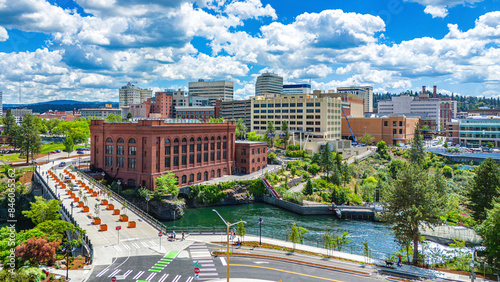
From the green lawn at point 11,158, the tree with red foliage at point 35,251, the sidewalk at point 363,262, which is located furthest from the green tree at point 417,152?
the green lawn at point 11,158

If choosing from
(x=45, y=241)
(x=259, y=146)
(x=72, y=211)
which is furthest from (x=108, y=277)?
(x=259, y=146)

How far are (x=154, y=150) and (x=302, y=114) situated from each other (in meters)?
105

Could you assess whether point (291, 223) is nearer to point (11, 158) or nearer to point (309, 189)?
point (309, 189)

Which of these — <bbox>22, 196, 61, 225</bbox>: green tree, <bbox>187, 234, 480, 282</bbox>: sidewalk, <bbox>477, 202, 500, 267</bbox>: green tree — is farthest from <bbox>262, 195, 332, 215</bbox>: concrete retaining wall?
<bbox>22, 196, 61, 225</bbox>: green tree

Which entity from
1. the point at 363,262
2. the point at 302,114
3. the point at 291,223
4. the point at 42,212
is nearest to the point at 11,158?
the point at 42,212

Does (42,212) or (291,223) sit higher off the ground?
(42,212)

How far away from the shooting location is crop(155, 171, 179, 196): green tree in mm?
80062

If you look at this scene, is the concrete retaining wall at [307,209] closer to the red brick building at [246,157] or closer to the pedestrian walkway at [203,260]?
the red brick building at [246,157]

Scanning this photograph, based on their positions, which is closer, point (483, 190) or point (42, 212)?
point (42, 212)

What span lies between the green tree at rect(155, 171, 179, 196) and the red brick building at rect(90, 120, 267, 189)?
3353 mm

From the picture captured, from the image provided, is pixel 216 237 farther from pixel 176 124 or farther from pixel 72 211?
pixel 176 124

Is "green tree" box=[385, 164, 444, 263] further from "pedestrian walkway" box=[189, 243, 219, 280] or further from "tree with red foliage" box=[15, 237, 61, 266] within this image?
"tree with red foliage" box=[15, 237, 61, 266]

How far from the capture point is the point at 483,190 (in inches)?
2542

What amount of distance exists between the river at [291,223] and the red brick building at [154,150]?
12.6 meters
